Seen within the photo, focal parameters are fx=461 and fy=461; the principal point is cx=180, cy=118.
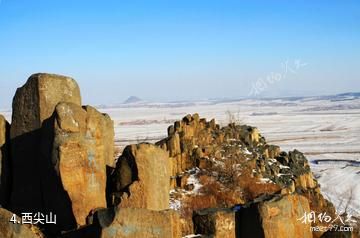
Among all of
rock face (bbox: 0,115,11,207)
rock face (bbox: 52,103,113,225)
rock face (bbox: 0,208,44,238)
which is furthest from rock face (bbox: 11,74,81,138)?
rock face (bbox: 0,208,44,238)

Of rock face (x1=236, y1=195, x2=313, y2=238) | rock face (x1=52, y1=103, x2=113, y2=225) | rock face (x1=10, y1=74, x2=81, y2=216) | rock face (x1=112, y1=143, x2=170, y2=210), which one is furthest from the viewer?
rock face (x1=10, y1=74, x2=81, y2=216)

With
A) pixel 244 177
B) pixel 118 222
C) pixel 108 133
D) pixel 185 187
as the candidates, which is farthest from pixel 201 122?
pixel 118 222

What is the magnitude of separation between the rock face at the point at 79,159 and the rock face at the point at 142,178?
43cm

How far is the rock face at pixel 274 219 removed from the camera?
28.7ft

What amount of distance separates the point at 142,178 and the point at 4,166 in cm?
367

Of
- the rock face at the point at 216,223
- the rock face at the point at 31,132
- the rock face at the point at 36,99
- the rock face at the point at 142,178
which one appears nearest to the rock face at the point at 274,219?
the rock face at the point at 216,223

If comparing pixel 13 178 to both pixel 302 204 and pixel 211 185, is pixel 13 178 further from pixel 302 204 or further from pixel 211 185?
pixel 211 185

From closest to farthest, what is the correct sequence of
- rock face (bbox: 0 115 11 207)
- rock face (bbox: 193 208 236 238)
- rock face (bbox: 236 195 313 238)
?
rock face (bbox: 236 195 313 238) < rock face (bbox: 193 208 236 238) < rock face (bbox: 0 115 11 207)

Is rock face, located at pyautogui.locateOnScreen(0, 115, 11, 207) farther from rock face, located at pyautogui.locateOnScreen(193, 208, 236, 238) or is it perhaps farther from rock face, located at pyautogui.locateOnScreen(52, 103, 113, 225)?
rock face, located at pyautogui.locateOnScreen(193, 208, 236, 238)

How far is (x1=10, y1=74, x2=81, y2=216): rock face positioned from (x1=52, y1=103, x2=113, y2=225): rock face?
41.0 inches

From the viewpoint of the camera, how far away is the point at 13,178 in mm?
10938

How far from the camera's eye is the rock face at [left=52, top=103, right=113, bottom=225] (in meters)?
9.09

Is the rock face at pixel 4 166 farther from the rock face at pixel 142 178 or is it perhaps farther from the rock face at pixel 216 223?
the rock face at pixel 216 223

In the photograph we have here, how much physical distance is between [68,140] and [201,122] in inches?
729
